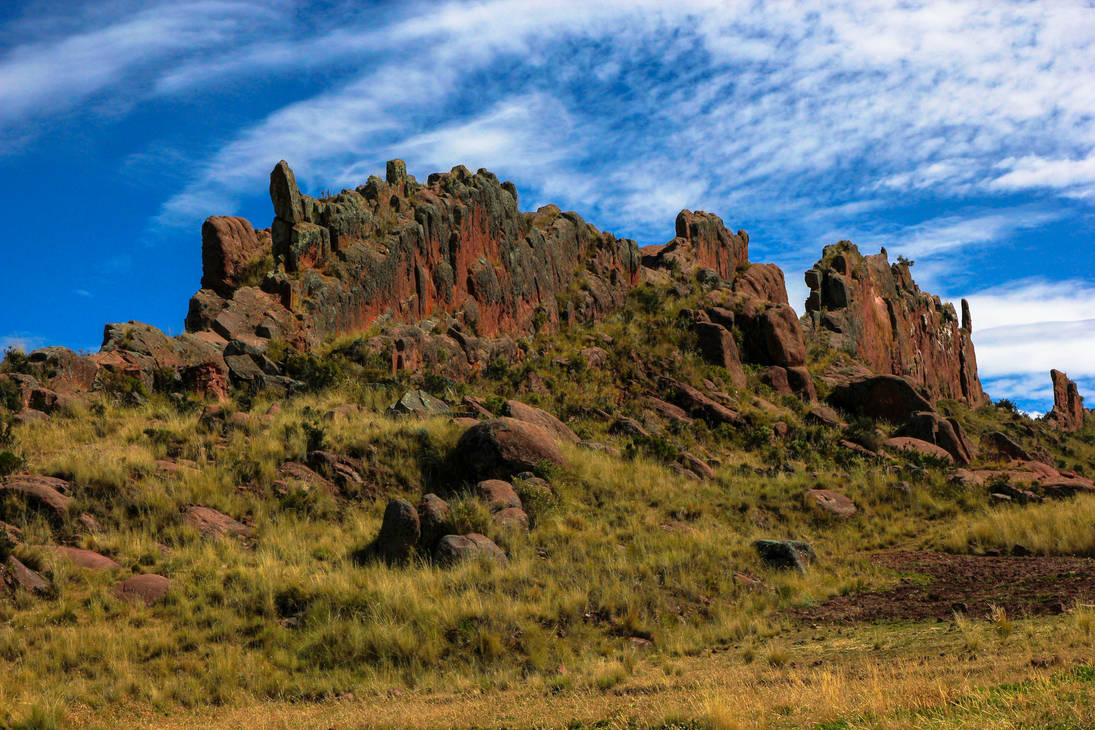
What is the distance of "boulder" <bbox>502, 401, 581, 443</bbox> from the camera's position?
24.0 metres

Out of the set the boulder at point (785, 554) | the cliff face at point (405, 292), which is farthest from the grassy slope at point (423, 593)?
the cliff face at point (405, 292)

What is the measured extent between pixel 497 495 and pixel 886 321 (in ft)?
185

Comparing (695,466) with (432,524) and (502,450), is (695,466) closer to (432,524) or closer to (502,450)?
(502,450)

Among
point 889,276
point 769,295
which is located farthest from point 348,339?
point 889,276

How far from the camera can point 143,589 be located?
43.2 ft

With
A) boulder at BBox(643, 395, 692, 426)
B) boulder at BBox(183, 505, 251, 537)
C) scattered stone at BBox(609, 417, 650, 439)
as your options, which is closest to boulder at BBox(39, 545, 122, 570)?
boulder at BBox(183, 505, 251, 537)

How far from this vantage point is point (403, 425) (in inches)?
862

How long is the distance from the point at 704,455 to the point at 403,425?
12.2 m

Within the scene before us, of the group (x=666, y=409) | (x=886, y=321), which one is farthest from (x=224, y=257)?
(x=886, y=321)

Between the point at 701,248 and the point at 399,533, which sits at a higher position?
the point at 701,248

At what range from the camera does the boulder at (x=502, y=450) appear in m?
20.1

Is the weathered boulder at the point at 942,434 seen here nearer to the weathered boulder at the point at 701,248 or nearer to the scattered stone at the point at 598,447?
the scattered stone at the point at 598,447

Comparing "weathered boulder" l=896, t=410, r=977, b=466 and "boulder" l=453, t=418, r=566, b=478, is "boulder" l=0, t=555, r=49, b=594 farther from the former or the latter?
"weathered boulder" l=896, t=410, r=977, b=466

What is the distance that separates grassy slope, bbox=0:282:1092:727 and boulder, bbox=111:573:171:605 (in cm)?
27
